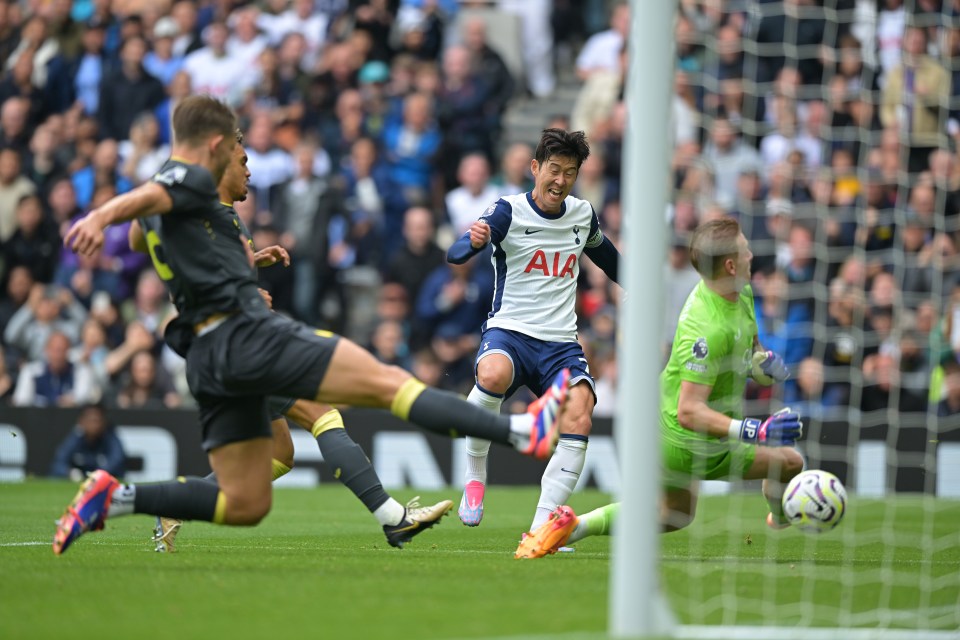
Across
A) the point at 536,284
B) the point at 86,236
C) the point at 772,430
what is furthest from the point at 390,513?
the point at 86,236

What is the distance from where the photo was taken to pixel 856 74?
11648 millimetres

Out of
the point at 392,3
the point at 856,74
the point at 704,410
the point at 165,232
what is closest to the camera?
the point at 165,232

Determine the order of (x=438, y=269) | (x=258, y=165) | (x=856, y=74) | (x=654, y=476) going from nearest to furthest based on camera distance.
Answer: (x=654, y=476), (x=856, y=74), (x=438, y=269), (x=258, y=165)

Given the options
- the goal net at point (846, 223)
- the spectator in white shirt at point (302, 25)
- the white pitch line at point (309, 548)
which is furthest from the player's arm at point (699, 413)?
the spectator in white shirt at point (302, 25)

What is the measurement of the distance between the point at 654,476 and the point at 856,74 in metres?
8.13

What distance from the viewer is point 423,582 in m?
5.90

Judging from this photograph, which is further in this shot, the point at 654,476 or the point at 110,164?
the point at 110,164

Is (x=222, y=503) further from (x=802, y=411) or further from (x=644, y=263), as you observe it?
(x=802, y=411)

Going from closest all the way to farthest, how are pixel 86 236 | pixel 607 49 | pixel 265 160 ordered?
pixel 86 236, pixel 265 160, pixel 607 49

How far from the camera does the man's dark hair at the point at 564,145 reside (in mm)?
7680

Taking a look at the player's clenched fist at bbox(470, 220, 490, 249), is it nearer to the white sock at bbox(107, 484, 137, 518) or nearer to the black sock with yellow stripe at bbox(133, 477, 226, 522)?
the black sock with yellow stripe at bbox(133, 477, 226, 522)

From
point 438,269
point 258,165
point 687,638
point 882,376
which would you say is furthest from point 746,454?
point 258,165

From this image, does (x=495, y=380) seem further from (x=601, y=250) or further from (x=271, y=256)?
(x=271, y=256)

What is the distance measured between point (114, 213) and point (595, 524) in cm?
312
